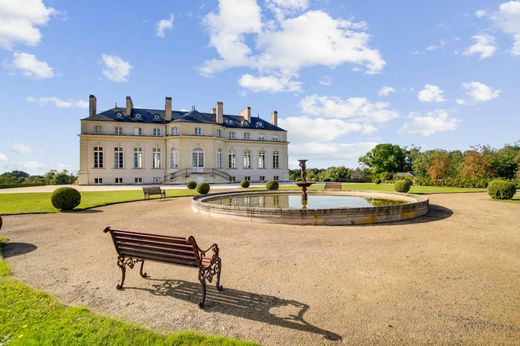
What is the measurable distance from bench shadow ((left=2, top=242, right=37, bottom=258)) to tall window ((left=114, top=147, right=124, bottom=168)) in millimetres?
35036

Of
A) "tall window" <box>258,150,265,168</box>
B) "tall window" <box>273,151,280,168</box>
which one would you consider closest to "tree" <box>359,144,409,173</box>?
"tall window" <box>273,151,280,168</box>

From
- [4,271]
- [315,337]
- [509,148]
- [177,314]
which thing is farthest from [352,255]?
[509,148]

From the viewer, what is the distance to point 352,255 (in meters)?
5.86

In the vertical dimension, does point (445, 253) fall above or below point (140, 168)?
below

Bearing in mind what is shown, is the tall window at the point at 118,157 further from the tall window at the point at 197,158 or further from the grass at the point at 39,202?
the grass at the point at 39,202

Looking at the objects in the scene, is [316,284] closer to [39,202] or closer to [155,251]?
[155,251]

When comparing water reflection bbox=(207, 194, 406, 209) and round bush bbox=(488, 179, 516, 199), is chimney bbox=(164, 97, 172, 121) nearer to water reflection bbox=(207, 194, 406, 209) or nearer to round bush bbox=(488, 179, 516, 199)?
water reflection bbox=(207, 194, 406, 209)

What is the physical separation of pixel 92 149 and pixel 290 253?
133ft

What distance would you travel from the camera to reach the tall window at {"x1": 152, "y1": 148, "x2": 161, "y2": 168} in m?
40.6

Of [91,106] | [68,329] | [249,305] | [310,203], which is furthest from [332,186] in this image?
[91,106]

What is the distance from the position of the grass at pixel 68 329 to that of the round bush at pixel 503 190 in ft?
67.4

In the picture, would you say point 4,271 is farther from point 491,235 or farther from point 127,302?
point 491,235

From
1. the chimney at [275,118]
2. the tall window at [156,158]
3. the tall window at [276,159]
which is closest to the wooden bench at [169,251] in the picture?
the tall window at [156,158]

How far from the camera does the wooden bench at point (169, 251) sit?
3855 mm
